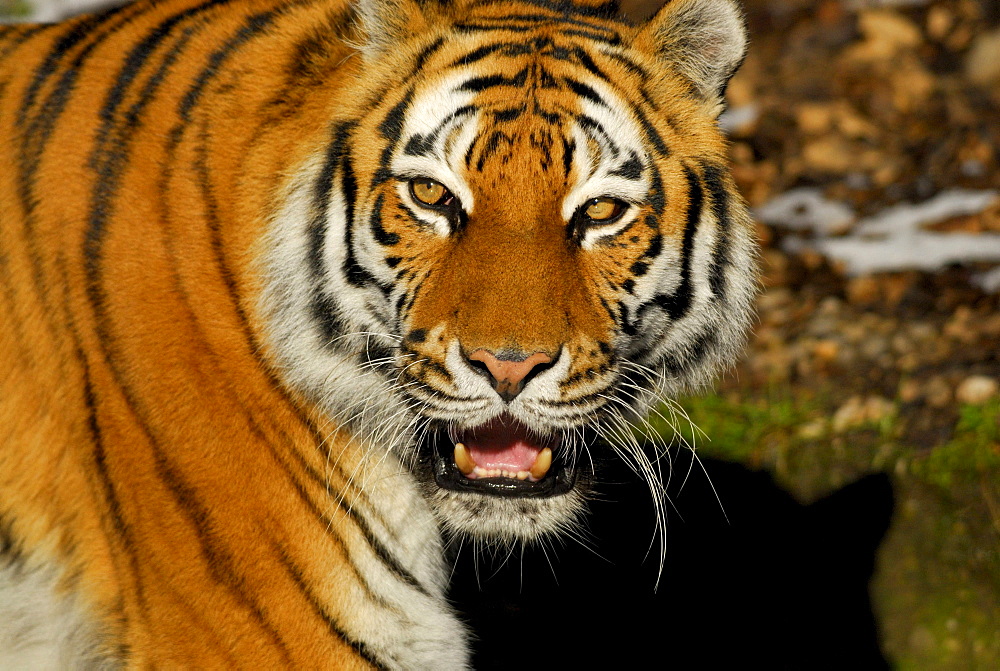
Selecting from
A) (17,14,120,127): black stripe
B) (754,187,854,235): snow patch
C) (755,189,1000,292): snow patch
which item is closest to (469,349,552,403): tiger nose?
(17,14,120,127): black stripe

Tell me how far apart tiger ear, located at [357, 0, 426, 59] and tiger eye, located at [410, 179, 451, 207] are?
9.1 inches

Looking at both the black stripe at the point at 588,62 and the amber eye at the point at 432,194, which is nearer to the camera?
the amber eye at the point at 432,194

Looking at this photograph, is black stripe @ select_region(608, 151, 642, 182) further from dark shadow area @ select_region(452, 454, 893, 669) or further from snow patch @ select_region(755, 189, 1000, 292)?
snow patch @ select_region(755, 189, 1000, 292)

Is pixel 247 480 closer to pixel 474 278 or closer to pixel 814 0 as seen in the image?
pixel 474 278

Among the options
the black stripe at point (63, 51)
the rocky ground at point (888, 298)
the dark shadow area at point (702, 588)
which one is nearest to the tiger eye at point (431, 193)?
the black stripe at point (63, 51)

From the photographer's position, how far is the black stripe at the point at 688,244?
1628 millimetres

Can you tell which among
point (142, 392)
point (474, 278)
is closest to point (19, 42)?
point (142, 392)

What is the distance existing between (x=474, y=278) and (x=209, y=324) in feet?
1.35

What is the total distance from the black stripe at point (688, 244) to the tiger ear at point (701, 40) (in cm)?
16

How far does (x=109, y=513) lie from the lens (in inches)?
60.7

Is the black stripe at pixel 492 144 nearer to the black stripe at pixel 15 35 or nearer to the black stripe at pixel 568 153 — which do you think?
the black stripe at pixel 568 153

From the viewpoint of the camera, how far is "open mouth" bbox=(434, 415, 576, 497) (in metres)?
1.60

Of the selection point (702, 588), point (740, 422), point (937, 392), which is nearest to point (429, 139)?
point (702, 588)

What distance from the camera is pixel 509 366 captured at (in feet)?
4.55
